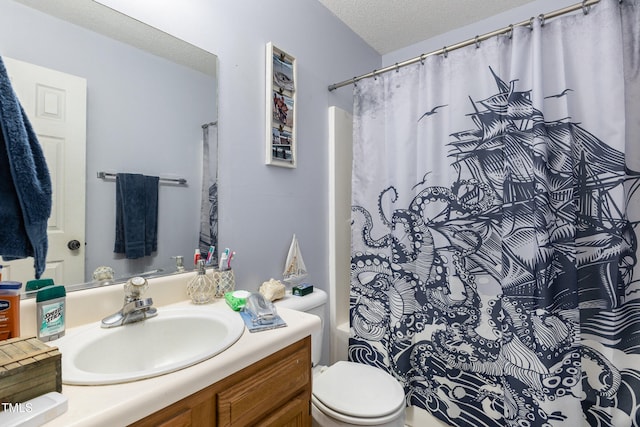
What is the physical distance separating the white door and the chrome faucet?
0.48 ft

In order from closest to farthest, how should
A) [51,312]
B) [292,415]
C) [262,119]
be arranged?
[51,312]
[292,415]
[262,119]

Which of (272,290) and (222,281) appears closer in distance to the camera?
(222,281)

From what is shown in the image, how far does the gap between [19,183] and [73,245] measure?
0.31 m

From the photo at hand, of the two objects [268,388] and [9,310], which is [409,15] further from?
[9,310]

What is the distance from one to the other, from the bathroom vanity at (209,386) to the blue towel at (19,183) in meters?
0.24

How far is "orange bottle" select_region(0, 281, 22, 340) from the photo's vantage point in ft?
2.21

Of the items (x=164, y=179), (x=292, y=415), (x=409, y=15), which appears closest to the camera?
(x=292, y=415)

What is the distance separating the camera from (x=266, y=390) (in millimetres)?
818

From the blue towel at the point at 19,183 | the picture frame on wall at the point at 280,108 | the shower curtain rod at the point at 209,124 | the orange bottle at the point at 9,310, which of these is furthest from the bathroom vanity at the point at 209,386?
the picture frame on wall at the point at 280,108

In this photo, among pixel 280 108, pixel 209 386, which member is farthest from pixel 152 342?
pixel 280 108

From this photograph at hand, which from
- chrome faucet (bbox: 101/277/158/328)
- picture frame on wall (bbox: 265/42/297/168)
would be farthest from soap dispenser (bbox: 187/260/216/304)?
picture frame on wall (bbox: 265/42/297/168)

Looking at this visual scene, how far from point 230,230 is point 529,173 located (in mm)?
1264

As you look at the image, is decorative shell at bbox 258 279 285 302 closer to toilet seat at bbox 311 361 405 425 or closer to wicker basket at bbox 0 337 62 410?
toilet seat at bbox 311 361 405 425

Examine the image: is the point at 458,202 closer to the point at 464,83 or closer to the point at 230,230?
the point at 464,83
